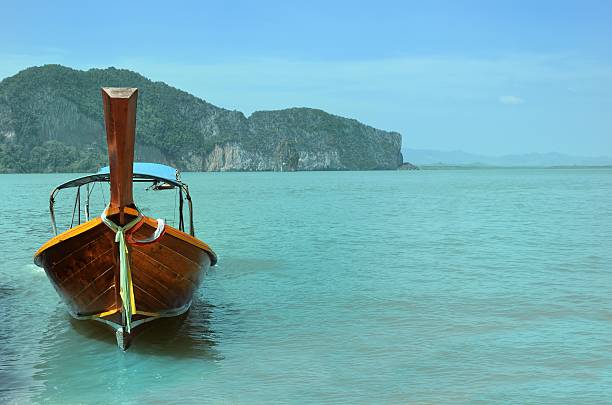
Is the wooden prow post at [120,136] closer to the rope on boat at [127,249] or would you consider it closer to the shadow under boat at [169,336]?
the rope on boat at [127,249]

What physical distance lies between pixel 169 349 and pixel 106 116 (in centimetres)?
450

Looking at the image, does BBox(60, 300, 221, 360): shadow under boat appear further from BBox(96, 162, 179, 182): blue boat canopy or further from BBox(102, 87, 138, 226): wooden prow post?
BBox(96, 162, 179, 182): blue boat canopy

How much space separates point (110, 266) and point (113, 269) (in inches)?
2.6

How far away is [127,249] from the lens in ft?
35.3

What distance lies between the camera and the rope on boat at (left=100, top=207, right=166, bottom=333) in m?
10.5

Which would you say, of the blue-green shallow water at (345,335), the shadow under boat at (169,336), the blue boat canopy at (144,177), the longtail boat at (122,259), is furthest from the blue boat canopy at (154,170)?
the longtail boat at (122,259)

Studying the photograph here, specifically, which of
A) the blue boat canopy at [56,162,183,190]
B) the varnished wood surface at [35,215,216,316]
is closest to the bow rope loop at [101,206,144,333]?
the varnished wood surface at [35,215,216,316]

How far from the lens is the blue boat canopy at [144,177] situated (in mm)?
13828

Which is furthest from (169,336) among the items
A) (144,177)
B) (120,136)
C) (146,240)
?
(120,136)

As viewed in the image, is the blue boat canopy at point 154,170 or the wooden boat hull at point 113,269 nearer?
the wooden boat hull at point 113,269

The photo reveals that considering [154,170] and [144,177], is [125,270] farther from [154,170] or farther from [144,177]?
[154,170]

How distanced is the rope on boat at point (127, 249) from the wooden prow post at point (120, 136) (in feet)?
0.77

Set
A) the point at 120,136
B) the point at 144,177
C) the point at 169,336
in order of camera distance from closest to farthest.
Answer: the point at 120,136 < the point at 169,336 < the point at 144,177

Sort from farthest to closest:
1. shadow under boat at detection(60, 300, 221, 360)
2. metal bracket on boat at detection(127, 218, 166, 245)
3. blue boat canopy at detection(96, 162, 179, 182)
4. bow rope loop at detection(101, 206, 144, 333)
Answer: blue boat canopy at detection(96, 162, 179, 182) → shadow under boat at detection(60, 300, 221, 360) → metal bracket on boat at detection(127, 218, 166, 245) → bow rope loop at detection(101, 206, 144, 333)
